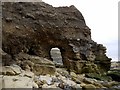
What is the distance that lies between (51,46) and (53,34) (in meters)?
→ 1.40

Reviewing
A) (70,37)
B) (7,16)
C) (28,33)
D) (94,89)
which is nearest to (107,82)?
(94,89)

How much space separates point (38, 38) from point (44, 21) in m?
1.97

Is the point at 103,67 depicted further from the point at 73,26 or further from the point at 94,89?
the point at 94,89

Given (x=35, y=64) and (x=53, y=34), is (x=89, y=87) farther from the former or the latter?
(x=53, y=34)

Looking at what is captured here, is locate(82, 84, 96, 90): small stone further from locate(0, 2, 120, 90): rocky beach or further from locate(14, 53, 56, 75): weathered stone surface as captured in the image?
locate(14, 53, 56, 75): weathered stone surface

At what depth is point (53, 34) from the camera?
34.5 meters

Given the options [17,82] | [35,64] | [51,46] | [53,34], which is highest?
[53,34]

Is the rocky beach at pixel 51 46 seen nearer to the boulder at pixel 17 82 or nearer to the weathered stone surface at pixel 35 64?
the weathered stone surface at pixel 35 64

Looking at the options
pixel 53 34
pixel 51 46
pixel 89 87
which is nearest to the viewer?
pixel 89 87

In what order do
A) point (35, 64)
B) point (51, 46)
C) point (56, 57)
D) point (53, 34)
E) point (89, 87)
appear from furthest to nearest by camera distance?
1. point (56, 57)
2. point (51, 46)
3. point (53, 34)
4. point (35, 64)
5. point (89, 87)

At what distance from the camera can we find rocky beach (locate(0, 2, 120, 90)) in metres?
28.5

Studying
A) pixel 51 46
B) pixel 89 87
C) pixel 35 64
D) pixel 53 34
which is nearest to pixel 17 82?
pixel 89 87

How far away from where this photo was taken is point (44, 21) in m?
34.5

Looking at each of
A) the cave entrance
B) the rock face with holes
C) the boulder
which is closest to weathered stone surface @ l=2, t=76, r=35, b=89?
the boulder
